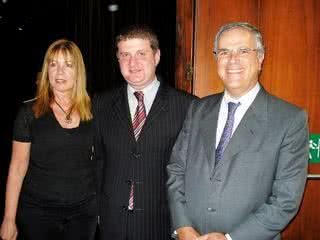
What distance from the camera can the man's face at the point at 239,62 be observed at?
1.71m

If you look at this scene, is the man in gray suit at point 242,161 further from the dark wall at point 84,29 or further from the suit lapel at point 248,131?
the dark wall at point 84,29

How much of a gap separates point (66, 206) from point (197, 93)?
1195 mm

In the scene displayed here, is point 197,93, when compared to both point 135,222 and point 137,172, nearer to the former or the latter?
point 137,172

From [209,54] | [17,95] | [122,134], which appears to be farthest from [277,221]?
[17,95]

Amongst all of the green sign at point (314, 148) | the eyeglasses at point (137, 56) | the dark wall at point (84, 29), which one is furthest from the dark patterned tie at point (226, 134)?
the dark wall at point (84, 29)

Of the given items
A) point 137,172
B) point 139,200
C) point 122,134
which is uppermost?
point 122,134

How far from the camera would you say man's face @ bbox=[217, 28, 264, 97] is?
1710 millimetres

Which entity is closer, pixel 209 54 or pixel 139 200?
pixel 139 200

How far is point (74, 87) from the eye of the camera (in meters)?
2.36

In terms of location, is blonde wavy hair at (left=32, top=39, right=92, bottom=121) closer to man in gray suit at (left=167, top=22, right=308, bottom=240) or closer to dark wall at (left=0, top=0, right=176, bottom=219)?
man in gray suit at (left=167, top=22, right=308, bottom=240)

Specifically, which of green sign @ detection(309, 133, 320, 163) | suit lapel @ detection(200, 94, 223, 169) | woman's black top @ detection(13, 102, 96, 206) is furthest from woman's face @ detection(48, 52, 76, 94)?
green sign @ detection(309, 133, 320, 163)

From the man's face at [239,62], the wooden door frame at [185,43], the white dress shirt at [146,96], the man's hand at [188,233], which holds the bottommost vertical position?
the man's hand at [188,233]

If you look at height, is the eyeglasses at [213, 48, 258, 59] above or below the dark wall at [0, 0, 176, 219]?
below

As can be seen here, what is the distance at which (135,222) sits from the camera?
2.04 meters
